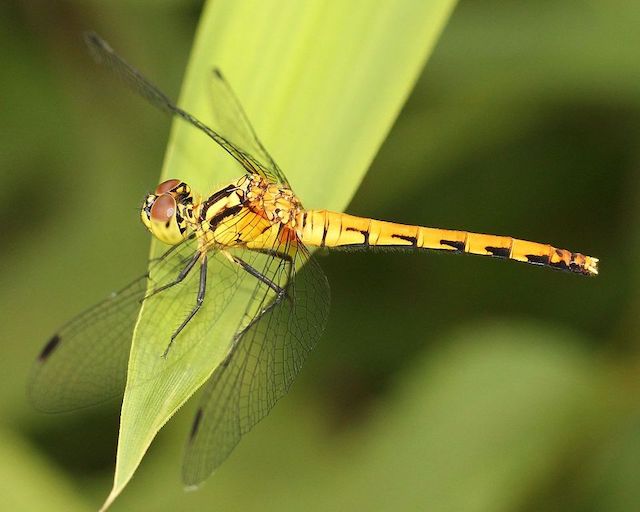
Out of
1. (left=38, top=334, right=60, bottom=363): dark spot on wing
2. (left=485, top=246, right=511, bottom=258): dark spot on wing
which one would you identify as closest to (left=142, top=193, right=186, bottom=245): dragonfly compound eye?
(left=38, top=334, right=60, bottom=363): dark spot on wing

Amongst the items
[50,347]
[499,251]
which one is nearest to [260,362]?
[50,347]

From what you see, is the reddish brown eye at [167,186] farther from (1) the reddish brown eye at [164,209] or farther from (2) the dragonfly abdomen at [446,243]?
(2) the dragonfly abdomen at [446,243]

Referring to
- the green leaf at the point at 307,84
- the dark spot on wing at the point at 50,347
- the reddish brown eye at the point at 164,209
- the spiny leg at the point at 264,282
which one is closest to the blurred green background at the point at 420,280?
the dark spot on wing at the point at 50,347

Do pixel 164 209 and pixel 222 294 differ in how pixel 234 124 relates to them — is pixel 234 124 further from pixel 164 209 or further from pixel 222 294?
pixel 222 294

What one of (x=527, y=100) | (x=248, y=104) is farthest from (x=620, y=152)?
(x=248, y=104)

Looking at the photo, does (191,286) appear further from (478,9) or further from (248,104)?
(478,9)
